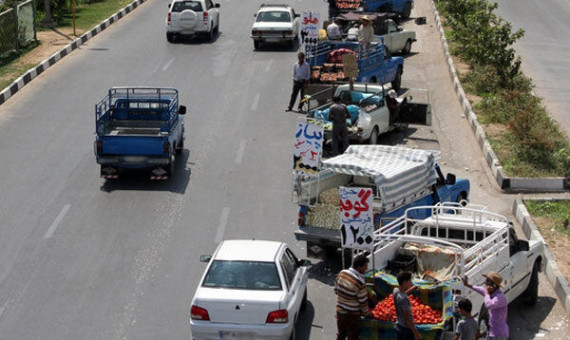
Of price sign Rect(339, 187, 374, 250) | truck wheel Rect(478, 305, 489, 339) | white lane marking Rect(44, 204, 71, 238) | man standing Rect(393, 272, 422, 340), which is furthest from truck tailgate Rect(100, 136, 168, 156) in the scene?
truck wheel Rect(478, 305, 489, 339)

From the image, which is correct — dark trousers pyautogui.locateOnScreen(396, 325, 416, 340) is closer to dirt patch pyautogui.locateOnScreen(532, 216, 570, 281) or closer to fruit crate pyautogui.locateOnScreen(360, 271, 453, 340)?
fruit crate pyautogui.locateOnScreen(360, 271, 453, 340)

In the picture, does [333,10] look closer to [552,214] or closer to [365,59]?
[365,59]

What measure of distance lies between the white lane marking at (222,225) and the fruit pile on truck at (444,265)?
3.69 meters

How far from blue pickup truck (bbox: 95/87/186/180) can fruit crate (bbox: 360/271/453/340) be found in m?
8.30

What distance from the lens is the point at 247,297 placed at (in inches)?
512

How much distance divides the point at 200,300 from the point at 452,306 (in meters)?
3.44

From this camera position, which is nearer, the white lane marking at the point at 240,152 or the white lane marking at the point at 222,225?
the white lane marking at the point at 222,225

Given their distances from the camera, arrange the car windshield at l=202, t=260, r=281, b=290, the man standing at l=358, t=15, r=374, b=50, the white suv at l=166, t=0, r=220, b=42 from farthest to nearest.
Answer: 1. the white suv at l=166, t=0, r=220, b=42
2. the man standing at l=358, t=15, r=374, b=50
3. the car windshield at l=202, t=260, r=281, b=290

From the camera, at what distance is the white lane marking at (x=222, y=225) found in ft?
60.2

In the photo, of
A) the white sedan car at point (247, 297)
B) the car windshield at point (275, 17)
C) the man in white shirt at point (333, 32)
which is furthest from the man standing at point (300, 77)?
the white sedan car at point (247, 297)

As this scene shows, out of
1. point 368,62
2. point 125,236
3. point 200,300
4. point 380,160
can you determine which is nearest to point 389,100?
point 368,62

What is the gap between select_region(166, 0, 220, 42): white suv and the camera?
1377 inches

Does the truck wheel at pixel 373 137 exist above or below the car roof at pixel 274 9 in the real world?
below

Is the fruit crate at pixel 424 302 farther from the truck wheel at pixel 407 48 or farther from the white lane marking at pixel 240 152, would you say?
the truck wheel at pixel 407 48
